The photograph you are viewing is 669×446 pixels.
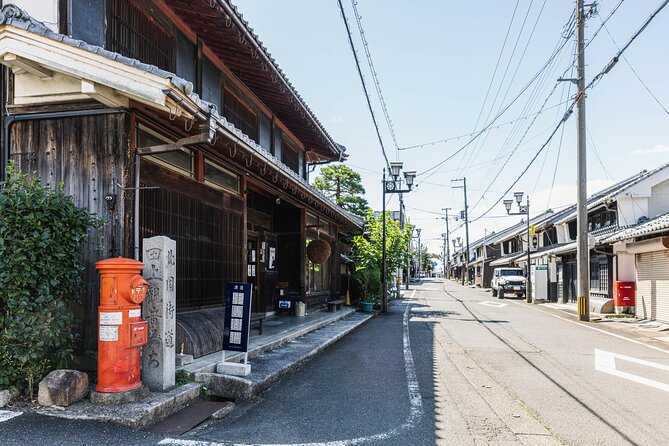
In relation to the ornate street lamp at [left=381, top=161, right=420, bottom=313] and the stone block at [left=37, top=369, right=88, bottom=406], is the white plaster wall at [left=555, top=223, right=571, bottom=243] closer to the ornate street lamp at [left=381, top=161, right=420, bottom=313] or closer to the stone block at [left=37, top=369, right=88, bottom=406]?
the ornate street lamp at [left=381, top=161, right=420, bottom=313]

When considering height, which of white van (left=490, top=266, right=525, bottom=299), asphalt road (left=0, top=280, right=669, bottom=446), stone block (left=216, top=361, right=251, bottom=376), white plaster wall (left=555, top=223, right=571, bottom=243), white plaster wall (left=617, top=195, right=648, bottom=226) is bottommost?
white van (left=490, top=266, right=525, bottom=299)

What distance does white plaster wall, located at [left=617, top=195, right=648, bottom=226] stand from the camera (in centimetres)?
2144

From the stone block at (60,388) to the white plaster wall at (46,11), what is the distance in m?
4.24

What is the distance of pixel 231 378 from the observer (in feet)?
21.0

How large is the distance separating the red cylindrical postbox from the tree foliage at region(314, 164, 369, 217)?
118 ft

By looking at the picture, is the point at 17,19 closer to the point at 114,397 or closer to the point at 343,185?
the point at 114,397

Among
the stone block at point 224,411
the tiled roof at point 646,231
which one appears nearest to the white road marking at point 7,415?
the stone block at point 224,411

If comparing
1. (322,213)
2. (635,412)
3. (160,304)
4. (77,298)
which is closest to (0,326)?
(77,298)

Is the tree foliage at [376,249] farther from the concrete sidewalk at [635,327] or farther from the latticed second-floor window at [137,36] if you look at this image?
the latticed second-floor window at [137,36]

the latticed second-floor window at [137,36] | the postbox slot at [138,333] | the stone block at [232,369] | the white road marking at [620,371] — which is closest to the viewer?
the postbox slot at [138,333]

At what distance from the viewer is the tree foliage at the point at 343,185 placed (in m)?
41.6

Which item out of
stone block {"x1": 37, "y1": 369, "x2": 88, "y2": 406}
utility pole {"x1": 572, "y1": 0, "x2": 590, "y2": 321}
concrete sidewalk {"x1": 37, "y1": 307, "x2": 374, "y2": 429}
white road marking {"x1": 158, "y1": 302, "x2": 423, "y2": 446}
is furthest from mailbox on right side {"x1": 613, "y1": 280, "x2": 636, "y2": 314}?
stone block {"x1": 37, "y1": 369, "x2": 88, "y2": 406}

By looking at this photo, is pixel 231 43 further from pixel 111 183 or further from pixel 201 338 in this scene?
pixel 201 338

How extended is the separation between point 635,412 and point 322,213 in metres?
12.8
